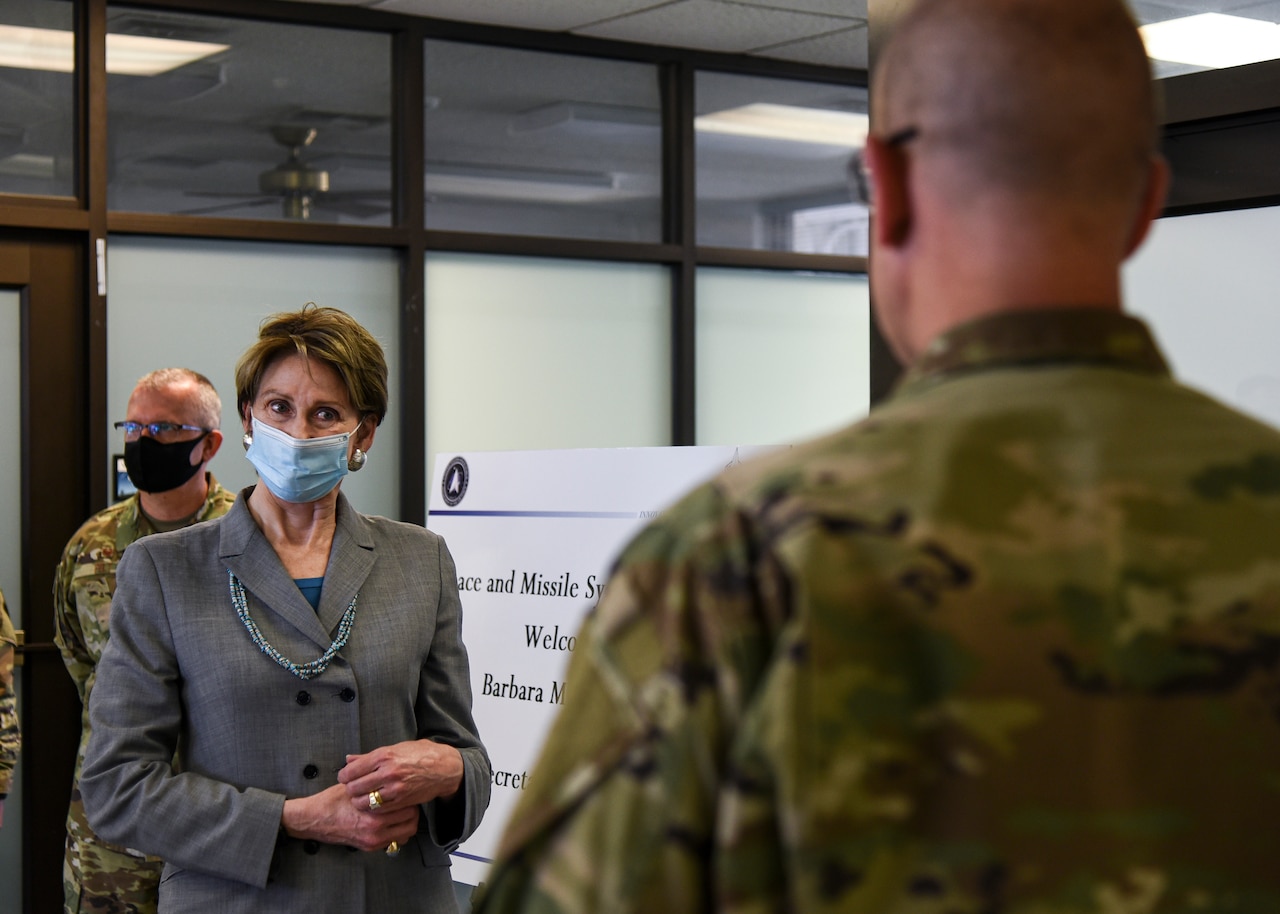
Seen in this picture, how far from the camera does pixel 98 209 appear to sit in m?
4.39

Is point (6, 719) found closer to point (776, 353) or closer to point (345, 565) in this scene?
point (345, 565)

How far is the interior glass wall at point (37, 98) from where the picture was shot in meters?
4.31

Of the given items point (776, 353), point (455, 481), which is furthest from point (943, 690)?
point (776, 353)

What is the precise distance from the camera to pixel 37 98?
14.3 feet

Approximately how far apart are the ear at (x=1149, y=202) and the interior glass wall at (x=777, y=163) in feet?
15.0

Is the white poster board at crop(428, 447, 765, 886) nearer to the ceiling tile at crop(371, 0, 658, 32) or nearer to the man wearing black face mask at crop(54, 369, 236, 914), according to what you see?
the man wearing black face mask at crop(54, 369, 236, 914)

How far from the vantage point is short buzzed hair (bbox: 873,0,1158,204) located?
80 centimetres

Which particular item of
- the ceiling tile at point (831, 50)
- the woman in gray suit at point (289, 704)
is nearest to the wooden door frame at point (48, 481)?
the woman in gray suit at point (289, 704)

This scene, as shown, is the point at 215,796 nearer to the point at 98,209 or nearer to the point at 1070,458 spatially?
the point at 1070,458

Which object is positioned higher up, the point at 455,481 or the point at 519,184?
the point at 519,184

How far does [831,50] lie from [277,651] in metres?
3.97

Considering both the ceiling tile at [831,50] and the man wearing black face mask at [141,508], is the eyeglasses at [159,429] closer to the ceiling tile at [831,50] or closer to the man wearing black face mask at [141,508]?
the man wearing black face mask at [141,508]

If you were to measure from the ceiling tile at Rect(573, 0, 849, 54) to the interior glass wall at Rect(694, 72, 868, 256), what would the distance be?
24cm

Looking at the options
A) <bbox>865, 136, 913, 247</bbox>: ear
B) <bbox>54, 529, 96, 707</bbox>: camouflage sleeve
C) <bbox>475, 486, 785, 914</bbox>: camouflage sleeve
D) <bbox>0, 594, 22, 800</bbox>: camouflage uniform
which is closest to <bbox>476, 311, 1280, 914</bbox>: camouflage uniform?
<bbox>475, 486, 785, 914</bbox>: camouflage sleeve
